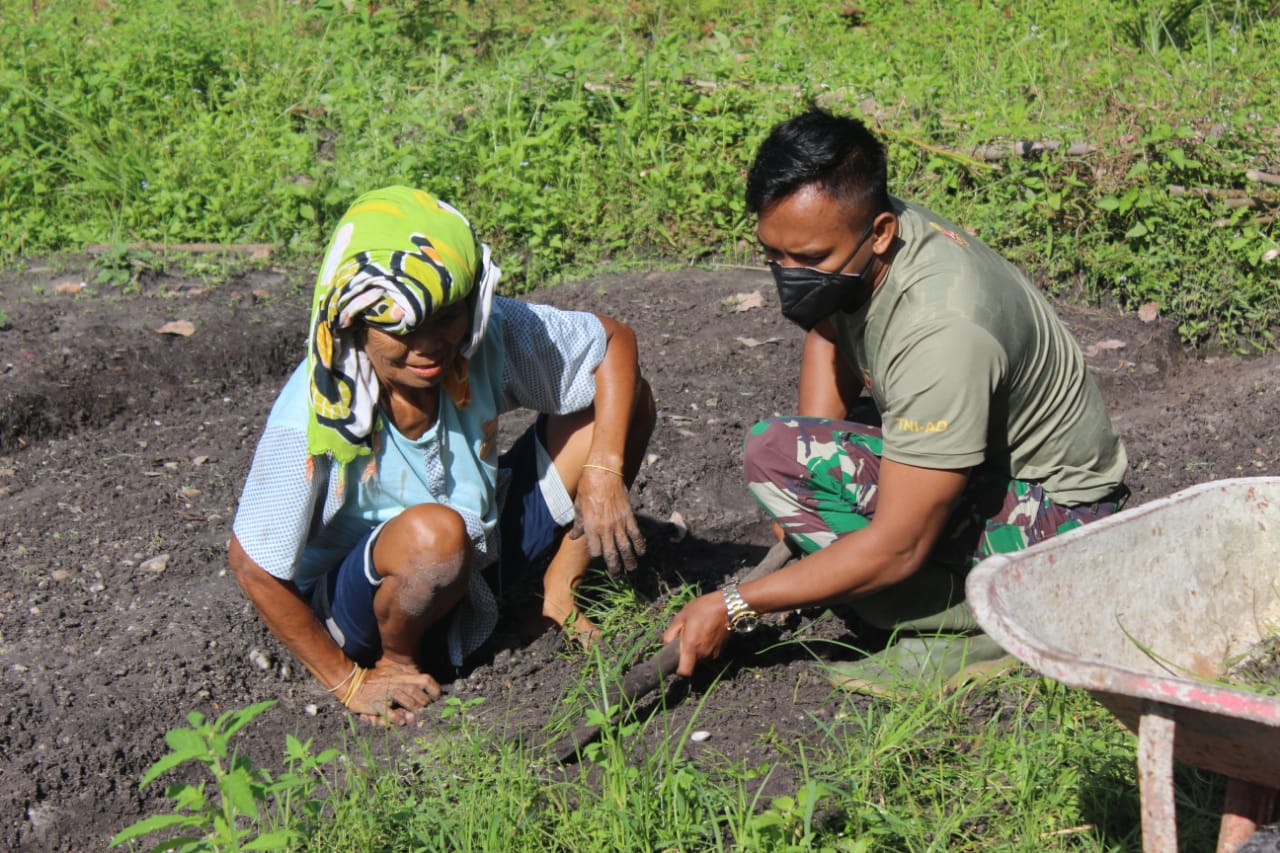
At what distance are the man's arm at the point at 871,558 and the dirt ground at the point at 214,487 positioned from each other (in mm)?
332

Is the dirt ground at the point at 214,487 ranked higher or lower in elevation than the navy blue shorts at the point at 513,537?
lower

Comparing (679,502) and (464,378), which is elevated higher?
(464,378)

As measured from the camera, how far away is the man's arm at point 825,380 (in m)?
3.26

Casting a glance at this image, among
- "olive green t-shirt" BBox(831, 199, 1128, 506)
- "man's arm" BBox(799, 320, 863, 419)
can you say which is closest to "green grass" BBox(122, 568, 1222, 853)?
"olive green t-shirt" BBox(831, 199, 1128, 506)

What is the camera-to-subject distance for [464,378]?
9.21 feet

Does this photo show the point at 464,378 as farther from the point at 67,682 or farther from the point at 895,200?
the point at 67,682

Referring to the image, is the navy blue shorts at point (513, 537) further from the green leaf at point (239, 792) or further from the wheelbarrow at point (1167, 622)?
the wheelbarrow at point (1167, 622)

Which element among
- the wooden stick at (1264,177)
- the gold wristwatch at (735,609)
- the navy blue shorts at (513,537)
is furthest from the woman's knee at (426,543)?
the wooden stick at (1264,177)

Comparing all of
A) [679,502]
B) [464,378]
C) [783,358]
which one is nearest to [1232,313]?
[783,358]

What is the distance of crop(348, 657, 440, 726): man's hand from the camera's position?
2.96m

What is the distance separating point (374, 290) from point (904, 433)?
1.07 meters

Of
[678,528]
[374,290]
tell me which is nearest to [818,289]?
[374,290]

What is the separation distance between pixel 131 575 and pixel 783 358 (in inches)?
94.4

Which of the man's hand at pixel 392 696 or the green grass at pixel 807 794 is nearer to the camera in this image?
the green grass at pixel 807 794
